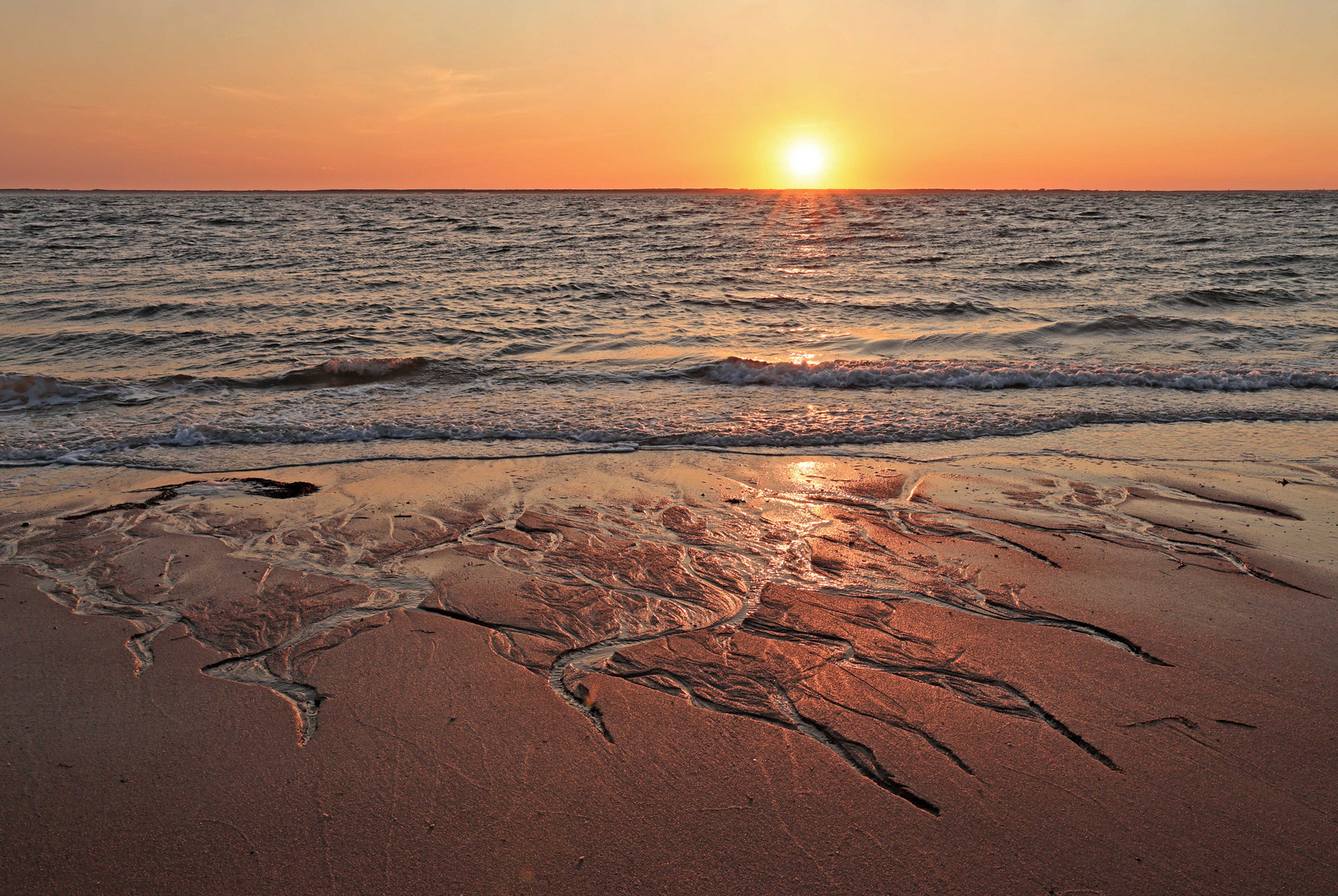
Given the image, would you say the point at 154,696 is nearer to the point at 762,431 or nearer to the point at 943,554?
the point at 943,554

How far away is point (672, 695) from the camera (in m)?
3.01

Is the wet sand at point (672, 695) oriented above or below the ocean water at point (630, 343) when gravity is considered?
below

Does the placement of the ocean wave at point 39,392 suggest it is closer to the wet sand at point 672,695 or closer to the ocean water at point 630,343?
the ocean water at point 630,343

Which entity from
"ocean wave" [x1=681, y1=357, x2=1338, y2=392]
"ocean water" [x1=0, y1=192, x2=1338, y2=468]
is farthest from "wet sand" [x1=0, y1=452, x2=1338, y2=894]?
"ocean wave" [x1=681, y1=357, x2=1338, y2=392]

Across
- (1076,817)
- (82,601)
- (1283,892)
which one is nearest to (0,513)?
(82,601)

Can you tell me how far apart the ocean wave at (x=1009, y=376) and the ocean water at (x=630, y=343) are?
44 millimetres

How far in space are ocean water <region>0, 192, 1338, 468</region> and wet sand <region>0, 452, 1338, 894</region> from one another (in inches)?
89.1

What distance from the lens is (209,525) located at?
4.84 metres

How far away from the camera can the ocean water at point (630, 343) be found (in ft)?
24.4

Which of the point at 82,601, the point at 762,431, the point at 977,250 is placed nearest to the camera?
the point at 82,601

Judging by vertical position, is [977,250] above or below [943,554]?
above

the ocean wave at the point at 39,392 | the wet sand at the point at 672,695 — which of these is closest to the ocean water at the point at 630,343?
the ocean wave at the point at 39,392

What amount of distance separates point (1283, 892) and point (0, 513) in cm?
711

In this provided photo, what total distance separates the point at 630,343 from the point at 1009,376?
6026 mm
